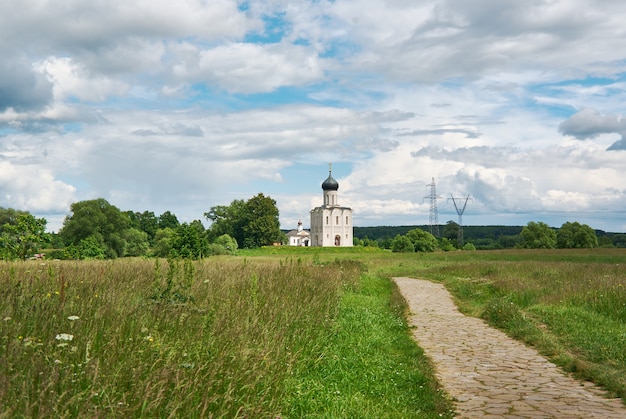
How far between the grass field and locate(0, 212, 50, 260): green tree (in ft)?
39.0

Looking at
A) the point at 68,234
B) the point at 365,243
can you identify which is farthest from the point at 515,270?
the point at 365,243

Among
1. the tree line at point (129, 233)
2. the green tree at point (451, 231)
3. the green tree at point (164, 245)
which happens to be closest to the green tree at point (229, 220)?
the tree line at point (129, 233)

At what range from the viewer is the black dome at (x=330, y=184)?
138875mm

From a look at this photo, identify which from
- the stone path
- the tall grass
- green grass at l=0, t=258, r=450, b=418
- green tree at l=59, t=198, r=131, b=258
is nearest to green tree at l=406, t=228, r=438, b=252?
green tree at l=59, t=198, r=131, b=258

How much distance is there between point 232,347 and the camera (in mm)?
6379

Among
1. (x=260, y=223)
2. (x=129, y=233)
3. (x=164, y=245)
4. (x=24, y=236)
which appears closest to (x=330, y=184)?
(x=260, y=223)

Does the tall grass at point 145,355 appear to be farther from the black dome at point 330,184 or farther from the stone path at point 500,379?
the black dome at point 330,184

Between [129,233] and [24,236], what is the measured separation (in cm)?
5950

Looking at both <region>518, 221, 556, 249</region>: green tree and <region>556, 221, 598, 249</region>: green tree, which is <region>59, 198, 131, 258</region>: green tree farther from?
<region>556, 221, 598, 249</region>: green tree

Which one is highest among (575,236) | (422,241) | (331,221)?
(331,221)

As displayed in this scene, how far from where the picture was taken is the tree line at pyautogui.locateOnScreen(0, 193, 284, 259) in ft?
80.2

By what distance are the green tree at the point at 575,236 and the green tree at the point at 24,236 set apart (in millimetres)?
104025

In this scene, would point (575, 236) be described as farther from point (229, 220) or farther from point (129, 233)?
point (129, 233)

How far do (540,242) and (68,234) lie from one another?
265 feet
